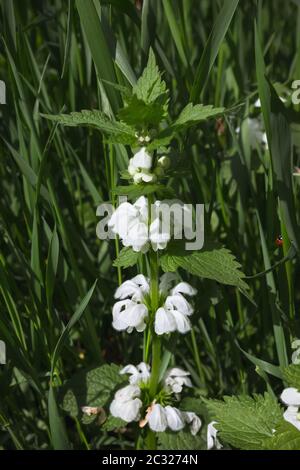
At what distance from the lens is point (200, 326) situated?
1.08 meters

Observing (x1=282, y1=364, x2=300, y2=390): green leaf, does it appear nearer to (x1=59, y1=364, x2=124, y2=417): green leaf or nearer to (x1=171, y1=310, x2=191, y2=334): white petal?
(x1=171, y1=310, x2=191, y2=334): white petal

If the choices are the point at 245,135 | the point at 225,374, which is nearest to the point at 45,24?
the point at 245,135

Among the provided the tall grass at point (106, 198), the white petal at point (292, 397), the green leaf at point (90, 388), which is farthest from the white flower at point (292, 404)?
the green leaf at point (90, 388)

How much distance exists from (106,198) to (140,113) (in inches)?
23.2

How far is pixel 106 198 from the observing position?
50.6 inches

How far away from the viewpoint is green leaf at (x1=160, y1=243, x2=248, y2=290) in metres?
0.76

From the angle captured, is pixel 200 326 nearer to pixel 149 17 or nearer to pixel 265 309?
pixel 265 309

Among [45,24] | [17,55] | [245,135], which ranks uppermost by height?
[45,24]

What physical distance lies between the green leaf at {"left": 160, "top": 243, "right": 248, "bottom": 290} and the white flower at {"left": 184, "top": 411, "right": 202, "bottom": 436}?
279 millimetres

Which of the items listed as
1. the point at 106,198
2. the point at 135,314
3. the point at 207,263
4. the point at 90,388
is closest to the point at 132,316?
the point at 135,314

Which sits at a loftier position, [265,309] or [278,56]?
[278,56]

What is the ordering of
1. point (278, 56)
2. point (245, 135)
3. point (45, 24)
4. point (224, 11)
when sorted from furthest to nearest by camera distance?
point (278, 56) < point (45, 24) < point (245, 135) < point (224, 11)

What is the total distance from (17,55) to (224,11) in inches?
13.6
